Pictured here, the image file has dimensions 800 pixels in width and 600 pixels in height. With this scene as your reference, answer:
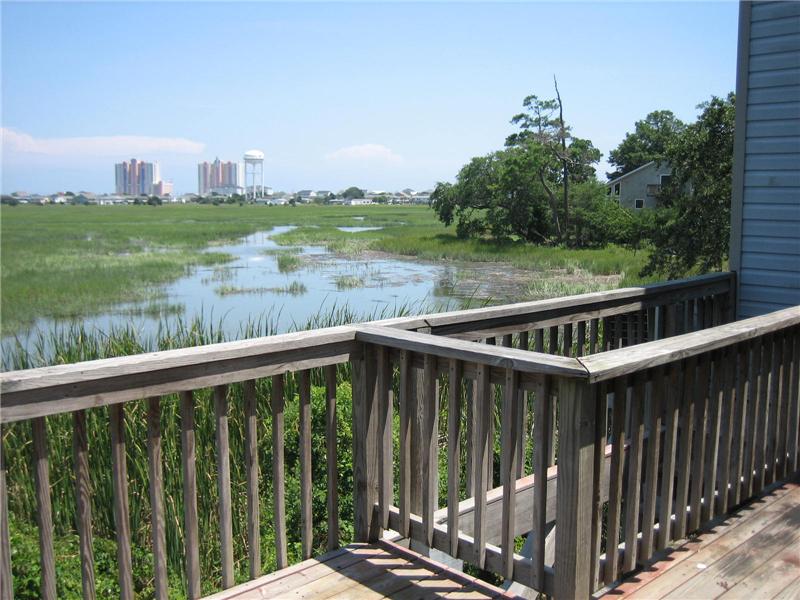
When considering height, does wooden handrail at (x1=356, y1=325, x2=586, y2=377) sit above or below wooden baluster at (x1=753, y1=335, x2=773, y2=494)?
above

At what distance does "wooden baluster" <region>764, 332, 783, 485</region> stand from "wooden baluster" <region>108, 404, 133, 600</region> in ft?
8.97

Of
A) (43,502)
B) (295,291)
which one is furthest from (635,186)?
(43,502)

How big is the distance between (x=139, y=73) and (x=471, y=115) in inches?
1210

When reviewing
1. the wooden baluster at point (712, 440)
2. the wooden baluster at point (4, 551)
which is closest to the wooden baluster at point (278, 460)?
the wooden baluster at point (4, 551)

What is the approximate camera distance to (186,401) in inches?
91.3

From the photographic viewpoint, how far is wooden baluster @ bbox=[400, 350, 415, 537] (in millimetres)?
2725

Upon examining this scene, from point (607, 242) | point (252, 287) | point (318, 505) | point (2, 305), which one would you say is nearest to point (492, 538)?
point (318, 505)

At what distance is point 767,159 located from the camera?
5.23 meters

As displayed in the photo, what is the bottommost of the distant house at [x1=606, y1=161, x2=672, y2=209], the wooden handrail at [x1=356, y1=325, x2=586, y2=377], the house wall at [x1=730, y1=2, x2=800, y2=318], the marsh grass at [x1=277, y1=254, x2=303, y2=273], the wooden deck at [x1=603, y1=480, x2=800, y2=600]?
the marsh grass at [x1=277, y1=254, x2=303, y2=273]

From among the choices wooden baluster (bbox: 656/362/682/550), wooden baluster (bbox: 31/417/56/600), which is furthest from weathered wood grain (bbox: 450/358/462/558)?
wooden baluster (bbox: 31/417/56/600)

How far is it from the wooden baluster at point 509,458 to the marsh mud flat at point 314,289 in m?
11.2

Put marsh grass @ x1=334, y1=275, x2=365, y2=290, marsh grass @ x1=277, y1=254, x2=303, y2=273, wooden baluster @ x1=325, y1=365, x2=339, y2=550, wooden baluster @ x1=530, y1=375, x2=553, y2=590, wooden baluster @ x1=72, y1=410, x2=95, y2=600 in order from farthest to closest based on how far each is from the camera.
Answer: marsh grass @ x1=277, y1=254, x2=303, y2=273 → marsh grass @ x1=334, y1=275, x2=365, y2=290 → wooden baluster @ x1=325, y1=365, x2=339, y2=550 → wooden baluster @ x1=530, y1=375, x2=553, y2=590 → wooden baluster @ x1=72, y1=410, x2=95, y2=600

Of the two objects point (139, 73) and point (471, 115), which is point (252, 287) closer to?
point (471, 115)

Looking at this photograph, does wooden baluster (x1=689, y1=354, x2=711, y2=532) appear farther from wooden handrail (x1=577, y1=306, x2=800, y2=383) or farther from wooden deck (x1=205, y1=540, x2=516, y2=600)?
wooden deck (x1=205, y1=540, x2=516, y2=600)
